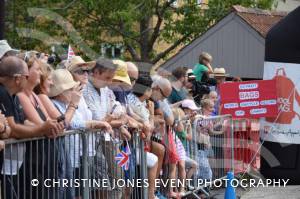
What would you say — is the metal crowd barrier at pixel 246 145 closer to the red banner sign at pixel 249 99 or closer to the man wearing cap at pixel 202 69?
the red banner sign at pixel 249 99

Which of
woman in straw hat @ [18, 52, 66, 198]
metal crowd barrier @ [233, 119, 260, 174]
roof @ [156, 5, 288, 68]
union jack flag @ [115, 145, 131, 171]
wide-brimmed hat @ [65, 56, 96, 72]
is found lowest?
metal crowd barrier @ [233, 119, 260, 174]

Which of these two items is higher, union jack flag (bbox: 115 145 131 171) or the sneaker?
union jack flag (bbox: 115 145 131 171)

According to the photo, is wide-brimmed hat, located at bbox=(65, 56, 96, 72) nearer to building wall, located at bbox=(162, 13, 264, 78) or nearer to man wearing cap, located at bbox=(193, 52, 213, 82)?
man wearing cap, located at bbox=(193, 52, 213, 82)

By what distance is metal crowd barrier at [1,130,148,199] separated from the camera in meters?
5.69

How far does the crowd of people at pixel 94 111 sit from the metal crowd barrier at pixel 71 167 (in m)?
0.01

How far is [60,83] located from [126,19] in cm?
1877

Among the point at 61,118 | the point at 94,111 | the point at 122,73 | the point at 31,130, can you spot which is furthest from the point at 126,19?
the point at 31,130

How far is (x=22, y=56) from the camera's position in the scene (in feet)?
21.3

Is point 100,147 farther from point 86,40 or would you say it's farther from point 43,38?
point 86,40

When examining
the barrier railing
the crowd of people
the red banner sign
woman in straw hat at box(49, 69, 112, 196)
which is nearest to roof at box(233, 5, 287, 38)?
the red banner sign

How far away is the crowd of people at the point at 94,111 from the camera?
230 inches

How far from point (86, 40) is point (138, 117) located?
752 inches

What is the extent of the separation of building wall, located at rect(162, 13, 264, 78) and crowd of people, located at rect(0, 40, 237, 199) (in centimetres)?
1127

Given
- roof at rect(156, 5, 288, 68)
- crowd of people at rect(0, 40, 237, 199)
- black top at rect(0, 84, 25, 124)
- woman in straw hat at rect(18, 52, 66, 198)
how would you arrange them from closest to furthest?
black top at rect(0, 84, 25, 124)
crowd of people at rect(0, 40, 237, 199)
woman in straw hat at rect(18, 52, 66, 198)
roof at rect(156, 5, 288, 68)
